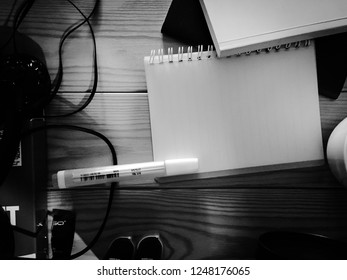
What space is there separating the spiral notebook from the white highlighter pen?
0.01m

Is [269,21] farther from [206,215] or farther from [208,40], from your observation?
[206,215]

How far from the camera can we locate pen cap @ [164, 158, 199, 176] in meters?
0.51

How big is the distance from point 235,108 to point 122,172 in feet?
0.60

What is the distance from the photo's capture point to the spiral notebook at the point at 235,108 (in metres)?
0.51

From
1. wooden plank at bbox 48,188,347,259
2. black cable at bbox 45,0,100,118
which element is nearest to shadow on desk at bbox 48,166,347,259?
wooden plank at bbox 48,188,347,259

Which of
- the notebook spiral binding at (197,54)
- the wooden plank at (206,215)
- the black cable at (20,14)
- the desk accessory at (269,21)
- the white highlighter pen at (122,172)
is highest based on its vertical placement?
the black cable at (20,14)

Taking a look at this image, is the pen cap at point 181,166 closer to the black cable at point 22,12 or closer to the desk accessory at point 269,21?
the desk accessory at point 269,21

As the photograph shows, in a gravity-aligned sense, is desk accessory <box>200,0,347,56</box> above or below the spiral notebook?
above

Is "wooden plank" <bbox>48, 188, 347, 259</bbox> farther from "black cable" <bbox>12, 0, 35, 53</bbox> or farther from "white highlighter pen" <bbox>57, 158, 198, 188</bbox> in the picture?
"black cable" <bbox>12, 0, 35, 53</bbox>

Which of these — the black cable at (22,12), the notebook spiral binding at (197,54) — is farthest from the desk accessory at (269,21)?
the black cable at (22,12)

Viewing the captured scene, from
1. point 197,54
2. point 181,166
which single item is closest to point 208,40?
point 197,54

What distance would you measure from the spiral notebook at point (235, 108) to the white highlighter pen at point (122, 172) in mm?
12

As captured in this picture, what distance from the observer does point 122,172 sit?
0.50 m

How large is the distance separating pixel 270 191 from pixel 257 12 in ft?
0.83
